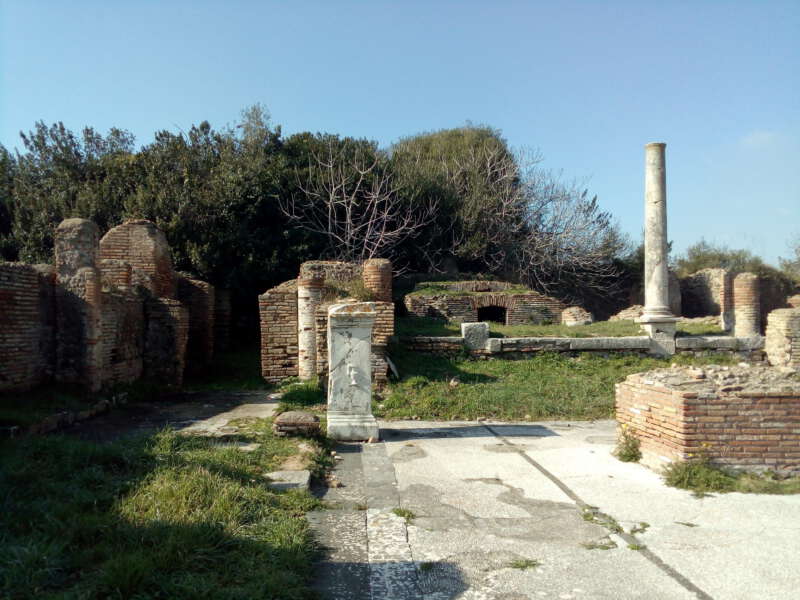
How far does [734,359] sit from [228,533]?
35.6 feet

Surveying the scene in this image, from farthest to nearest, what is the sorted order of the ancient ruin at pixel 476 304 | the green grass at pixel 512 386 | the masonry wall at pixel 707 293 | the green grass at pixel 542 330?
the masonry wall at pixel 707 293 → the ancient ruin at pixel 476 304 → the green grass at pixel 542 330 → the green grass at pixel 512 386

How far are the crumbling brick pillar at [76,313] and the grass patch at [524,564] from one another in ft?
23.2

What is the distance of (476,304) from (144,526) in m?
14.1

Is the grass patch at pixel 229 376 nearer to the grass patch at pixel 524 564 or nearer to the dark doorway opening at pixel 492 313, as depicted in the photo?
the dark doorway opening at pixel 492 313

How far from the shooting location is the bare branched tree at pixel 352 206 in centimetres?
1916

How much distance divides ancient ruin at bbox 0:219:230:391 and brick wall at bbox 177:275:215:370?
1.66 metres

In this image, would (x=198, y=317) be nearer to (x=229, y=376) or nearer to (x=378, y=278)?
(x=229, y=376)

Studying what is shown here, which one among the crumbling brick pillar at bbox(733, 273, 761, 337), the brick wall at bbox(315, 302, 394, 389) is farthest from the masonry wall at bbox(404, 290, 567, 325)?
the brick wall at bbox(315, 302, 394, 389)

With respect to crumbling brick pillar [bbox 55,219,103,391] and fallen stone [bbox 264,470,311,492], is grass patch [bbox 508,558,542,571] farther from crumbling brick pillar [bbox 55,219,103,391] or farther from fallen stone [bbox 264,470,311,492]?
crumbling brick pillar [bbox 55,219,103,391]

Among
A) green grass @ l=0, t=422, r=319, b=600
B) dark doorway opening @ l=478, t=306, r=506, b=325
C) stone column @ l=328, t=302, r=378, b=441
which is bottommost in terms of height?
green grass @ l=0, t=422, r=319, b=600

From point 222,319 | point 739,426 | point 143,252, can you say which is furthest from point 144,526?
point 222,319

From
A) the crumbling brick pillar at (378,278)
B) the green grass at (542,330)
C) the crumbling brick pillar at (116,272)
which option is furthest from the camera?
the crumbling brick pillar at (378,278)

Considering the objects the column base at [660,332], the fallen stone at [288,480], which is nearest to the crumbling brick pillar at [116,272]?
the fallen stone at [288,480]

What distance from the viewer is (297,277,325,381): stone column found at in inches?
417
